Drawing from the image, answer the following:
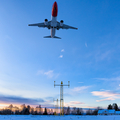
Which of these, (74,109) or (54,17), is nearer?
(54,17)

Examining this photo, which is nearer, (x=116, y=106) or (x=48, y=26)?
(x=48, y=26)

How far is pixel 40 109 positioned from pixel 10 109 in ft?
137

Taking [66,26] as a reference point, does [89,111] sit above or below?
below

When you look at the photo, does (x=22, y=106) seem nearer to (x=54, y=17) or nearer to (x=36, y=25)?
(x=36, y=25)

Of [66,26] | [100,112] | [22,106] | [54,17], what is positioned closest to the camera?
[54,17]

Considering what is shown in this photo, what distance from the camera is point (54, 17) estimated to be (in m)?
40.3

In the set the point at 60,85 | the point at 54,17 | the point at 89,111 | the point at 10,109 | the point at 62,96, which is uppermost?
the point at 54,17

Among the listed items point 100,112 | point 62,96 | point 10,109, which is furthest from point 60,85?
point 10,109

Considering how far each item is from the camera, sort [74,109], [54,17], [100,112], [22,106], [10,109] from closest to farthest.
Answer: [54,17] < [100,112] < [10,109] < [22,106] < [74,109]

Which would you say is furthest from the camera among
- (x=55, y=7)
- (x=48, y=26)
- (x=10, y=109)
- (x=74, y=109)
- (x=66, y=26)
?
(x=74, y=109)

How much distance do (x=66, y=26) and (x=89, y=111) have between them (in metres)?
154

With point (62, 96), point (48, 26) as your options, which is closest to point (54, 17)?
point (48, 26)

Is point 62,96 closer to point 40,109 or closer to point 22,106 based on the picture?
point 22,106

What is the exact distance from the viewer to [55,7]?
1491 inches
